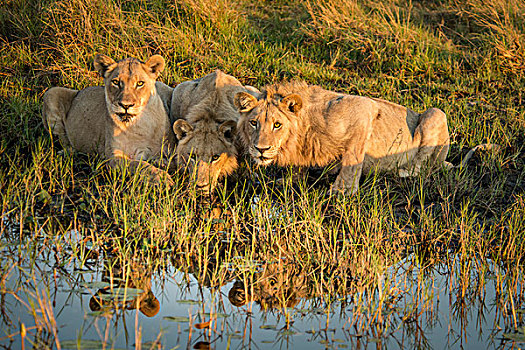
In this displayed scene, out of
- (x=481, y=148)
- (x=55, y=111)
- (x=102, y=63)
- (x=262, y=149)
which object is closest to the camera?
(x=262, y=149)

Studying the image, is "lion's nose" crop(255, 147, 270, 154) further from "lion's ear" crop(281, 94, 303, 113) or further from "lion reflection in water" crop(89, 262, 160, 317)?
"lion reflection in water" crop(89, 262, 160, 317)

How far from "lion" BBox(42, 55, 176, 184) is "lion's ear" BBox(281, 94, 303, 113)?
4.03ft

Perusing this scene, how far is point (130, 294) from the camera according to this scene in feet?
13.3

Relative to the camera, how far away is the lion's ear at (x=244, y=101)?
19.4ft

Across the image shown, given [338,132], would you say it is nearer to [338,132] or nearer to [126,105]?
[338,132]

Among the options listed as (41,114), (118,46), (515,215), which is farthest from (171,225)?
(118,46)

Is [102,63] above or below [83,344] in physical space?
above

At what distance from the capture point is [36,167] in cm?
579

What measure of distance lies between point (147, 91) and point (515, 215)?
360 centimetres

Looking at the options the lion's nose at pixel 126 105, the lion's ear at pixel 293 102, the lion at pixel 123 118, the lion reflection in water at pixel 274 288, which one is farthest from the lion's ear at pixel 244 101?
the lion reflection in water at pixel 274 288

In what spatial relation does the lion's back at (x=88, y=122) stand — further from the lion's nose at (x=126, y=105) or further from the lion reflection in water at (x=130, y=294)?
the lion reflection in water at (x=130, y=294)

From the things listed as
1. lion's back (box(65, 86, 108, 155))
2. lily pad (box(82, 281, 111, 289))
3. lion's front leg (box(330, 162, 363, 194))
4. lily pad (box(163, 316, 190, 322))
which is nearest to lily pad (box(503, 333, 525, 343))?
lily pad (box(163, 316, 190, 322))

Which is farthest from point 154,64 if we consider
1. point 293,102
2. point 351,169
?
point 351,169

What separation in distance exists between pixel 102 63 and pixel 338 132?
7.88ft
